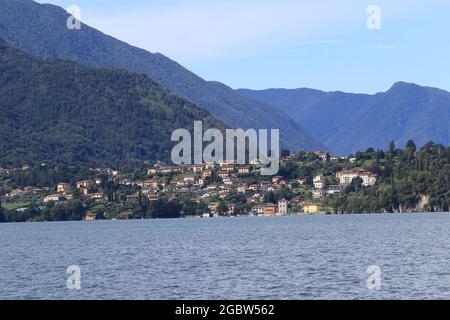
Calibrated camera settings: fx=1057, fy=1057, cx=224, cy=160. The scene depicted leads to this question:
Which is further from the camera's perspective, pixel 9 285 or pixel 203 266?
pixel 203 266

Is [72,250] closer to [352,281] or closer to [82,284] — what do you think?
[82,284]

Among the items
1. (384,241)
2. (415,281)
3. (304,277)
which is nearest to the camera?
(415,281)

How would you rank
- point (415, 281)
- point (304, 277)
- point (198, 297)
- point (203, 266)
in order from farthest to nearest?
point (203, 266) → point (304, 277) → point (415, 281) → point (198, 297)

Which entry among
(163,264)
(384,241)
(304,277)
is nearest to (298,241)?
(384,241)

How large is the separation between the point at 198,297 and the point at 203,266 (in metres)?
21.4

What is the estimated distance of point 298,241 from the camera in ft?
359
